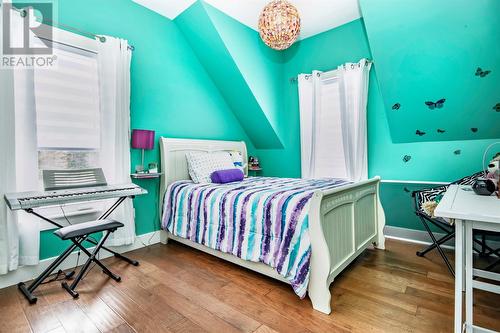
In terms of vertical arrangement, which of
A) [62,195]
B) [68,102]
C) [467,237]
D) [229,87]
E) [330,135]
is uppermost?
[229,87]

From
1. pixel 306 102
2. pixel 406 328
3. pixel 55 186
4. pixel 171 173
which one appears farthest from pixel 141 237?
pixel 306 102

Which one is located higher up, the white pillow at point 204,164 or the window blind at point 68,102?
the window blind at point 68,102

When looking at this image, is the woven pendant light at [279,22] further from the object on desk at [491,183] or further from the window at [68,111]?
the object on desk at [491,183]

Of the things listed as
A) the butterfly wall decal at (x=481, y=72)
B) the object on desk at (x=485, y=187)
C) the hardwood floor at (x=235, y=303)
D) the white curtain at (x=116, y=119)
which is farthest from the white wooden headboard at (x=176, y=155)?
the butterfly wall decal at (x=481, y=72)

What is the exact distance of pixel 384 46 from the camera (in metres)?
2.50

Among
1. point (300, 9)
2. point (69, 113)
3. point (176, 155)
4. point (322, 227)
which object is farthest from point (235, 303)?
point (300, 9)

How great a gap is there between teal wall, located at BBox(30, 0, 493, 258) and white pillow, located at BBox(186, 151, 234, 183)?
42 centimetres

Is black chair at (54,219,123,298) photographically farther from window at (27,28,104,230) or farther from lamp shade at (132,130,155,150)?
lamp shade at (132,130,155,150)

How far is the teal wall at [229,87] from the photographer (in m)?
2.67

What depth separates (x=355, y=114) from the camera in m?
3.10

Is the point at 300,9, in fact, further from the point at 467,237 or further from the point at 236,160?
the point at 467,237

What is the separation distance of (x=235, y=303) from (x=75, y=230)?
1298mm

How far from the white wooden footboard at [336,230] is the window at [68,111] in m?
2.24

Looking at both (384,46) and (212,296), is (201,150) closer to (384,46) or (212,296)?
(212,296)
